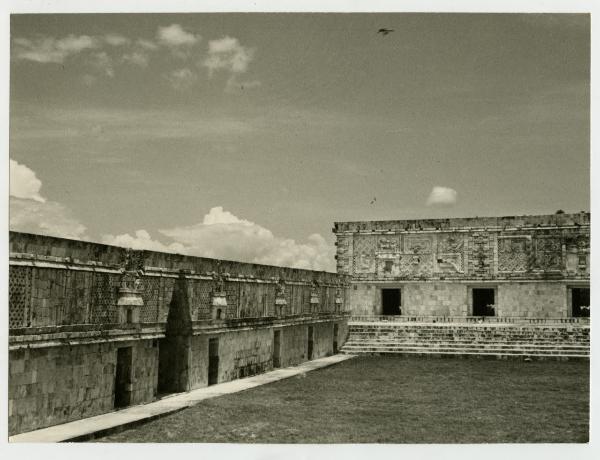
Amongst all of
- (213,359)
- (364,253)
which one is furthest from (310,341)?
(213,359)

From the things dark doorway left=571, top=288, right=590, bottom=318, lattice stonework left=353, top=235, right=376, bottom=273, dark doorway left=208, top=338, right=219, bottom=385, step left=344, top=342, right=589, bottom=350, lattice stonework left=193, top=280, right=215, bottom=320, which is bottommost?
step left=344, top=342, right=589, bottom=350

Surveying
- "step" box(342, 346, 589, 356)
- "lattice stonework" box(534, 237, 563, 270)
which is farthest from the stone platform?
"lattice stonework" box(534, 237, 563, 270)

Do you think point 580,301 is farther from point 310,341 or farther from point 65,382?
point 65,382

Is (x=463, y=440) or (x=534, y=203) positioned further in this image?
(x=534, y=203)

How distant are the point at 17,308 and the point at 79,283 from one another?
5.04 ft

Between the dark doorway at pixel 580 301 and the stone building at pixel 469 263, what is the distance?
34 mm

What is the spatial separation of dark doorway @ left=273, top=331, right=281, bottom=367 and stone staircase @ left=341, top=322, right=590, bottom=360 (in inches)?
210

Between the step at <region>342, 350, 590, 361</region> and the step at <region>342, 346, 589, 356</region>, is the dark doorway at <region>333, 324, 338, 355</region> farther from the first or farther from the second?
the step at <region>342, 350, 590, 361</region>

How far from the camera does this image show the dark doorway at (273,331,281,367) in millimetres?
19708

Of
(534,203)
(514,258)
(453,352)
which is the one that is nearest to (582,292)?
(514,258)

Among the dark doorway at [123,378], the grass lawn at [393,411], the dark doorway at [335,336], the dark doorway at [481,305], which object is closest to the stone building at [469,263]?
the dark doorway at [335,336]

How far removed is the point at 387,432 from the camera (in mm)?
10930
